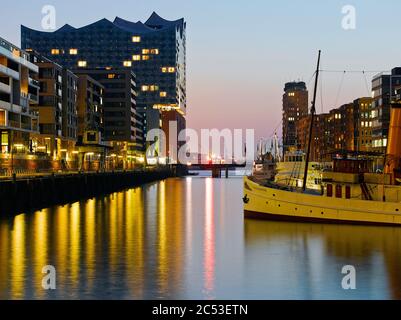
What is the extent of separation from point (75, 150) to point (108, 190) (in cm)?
4894

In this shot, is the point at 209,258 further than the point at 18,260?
Yes

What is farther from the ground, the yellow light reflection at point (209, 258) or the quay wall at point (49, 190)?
the quay wall at point (49, 190)

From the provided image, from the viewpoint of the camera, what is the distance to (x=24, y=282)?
31922mm

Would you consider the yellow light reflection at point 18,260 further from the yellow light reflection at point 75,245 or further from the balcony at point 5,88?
the balcony at point 5,88

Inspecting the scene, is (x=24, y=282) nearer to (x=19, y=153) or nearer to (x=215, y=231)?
(x=215, y=231)

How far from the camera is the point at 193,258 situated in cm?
4125

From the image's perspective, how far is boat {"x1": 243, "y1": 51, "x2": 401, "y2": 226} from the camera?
176ft

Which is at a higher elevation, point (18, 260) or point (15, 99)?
point (15, 99)

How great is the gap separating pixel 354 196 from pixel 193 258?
1906cm

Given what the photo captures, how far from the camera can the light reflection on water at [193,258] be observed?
30531 millimetres

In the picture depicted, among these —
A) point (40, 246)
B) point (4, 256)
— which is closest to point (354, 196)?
point (40, 246)

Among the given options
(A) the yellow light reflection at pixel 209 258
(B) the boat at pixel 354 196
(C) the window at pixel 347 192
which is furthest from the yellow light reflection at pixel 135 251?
(C) the window at pixel 347 192

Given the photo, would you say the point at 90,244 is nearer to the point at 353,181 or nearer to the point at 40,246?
the point at 40,246
